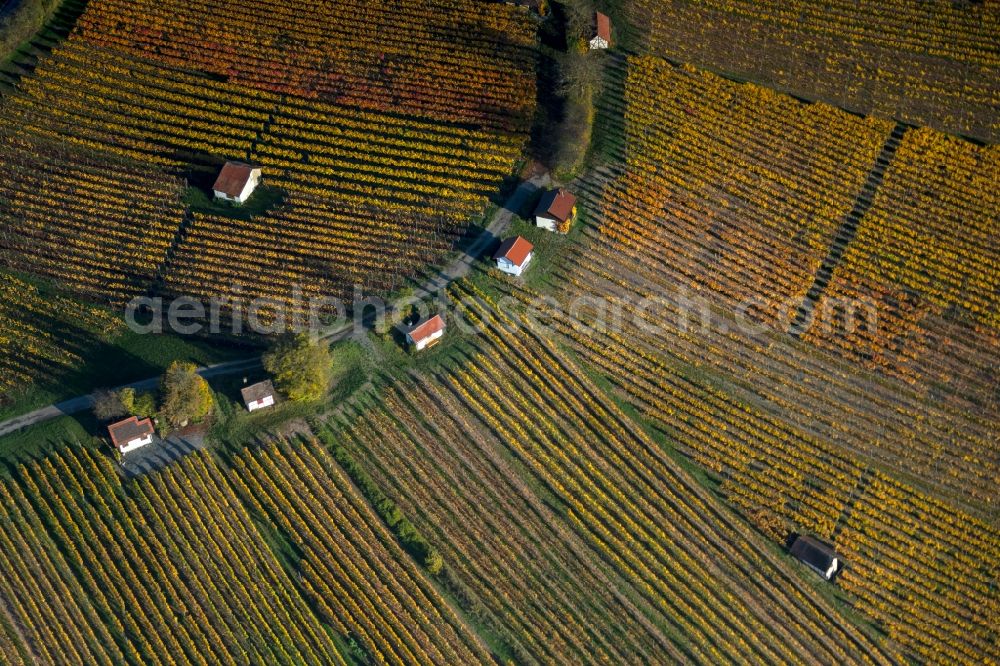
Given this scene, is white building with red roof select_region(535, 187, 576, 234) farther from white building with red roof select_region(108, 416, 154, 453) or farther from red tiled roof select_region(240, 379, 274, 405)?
white building with red roof select_region(108, 416, 154, 453)

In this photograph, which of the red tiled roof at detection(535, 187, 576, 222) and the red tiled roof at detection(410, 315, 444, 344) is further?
the red tiled roof at detection(535, 187, 576, 222)

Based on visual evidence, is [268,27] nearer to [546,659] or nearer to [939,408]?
[546,659]

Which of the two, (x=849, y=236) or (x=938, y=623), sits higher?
(x=849, y=236)

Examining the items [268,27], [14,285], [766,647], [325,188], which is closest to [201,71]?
[268,27]

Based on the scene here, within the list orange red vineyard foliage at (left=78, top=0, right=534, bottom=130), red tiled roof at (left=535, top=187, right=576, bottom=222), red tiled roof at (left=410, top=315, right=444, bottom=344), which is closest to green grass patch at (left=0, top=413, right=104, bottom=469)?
red tiled roof at (left=410, top=315, right=444, bottom=344)

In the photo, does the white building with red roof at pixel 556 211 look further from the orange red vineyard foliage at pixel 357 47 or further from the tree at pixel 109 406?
the tree at pixel 109 406

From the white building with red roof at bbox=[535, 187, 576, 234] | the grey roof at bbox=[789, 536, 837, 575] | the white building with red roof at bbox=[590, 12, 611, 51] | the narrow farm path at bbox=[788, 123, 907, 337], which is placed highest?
the white building with red roof at bbox=[590, 12, 611, 51]

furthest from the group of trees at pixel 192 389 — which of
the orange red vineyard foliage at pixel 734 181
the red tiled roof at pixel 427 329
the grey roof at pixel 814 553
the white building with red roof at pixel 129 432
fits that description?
the grey roof at pixel 814 553

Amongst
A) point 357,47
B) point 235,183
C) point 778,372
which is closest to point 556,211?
point 778,372
